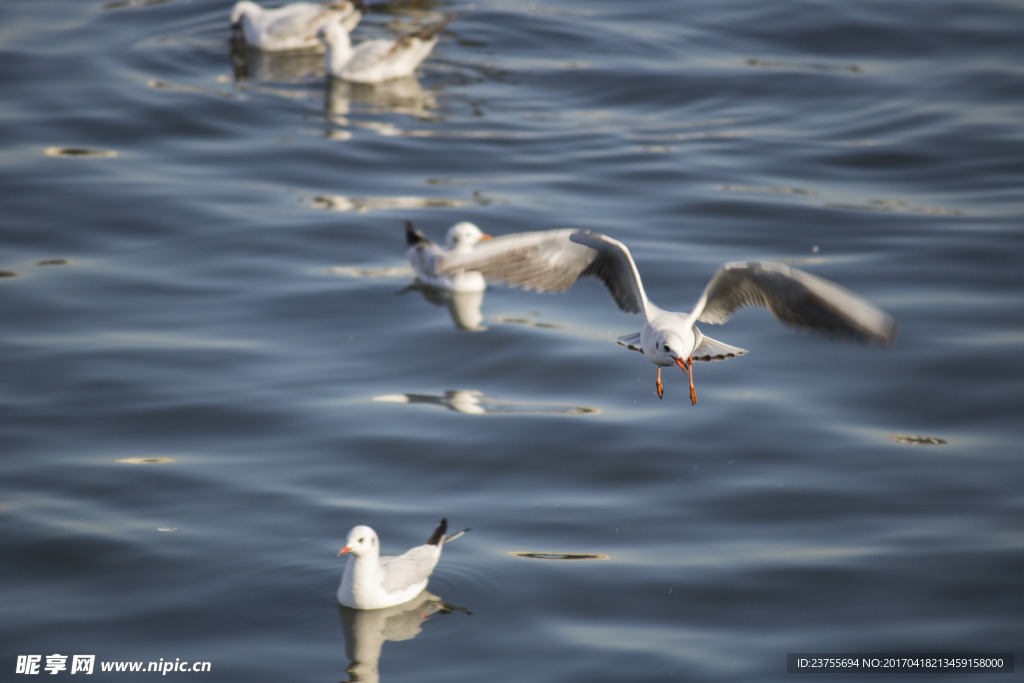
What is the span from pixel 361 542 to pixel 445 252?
5474mm

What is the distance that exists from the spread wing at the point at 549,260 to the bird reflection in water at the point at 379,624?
3.00 m

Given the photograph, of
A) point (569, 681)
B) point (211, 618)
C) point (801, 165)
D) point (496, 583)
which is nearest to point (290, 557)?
point (211, 618)

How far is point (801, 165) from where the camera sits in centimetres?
1788

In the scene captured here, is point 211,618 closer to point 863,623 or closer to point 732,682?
point 732,682

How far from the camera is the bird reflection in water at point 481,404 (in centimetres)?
1185

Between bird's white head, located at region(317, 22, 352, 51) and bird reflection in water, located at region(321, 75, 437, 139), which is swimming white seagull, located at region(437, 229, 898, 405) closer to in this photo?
bird reflection in water, located at region(321, 75, 437, 139)

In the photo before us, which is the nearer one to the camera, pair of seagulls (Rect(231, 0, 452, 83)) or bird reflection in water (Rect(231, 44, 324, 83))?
pair of seagulls (Rect(231, 0, 452, 83))

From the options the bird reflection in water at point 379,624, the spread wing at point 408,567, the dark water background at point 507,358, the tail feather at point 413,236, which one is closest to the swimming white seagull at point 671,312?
the spread wing at point 408,567

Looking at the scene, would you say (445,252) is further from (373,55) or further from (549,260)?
(373,55)

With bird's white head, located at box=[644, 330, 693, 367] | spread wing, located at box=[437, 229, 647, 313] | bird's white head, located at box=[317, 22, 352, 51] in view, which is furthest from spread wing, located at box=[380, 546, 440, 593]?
bird's white head, located at box=[317, 22, 352, 51]

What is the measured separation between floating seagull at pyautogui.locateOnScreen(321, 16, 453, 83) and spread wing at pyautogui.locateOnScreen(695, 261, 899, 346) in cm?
1287

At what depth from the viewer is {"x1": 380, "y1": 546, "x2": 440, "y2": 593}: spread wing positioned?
8.80m

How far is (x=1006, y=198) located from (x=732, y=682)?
10931mm

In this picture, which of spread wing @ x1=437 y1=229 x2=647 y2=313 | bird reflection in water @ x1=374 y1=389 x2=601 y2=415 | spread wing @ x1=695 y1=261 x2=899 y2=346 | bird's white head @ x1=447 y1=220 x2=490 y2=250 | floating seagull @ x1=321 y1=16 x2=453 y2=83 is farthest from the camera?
floating seagull @ x1=321 y1=16 x2=453 y2=83
